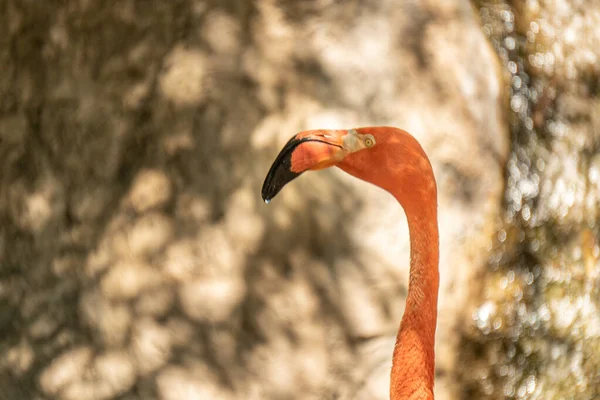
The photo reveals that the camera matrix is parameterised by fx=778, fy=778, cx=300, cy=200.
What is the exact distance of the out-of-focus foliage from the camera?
3367mm

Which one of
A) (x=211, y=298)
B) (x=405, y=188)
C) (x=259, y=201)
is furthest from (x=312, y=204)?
(x=405, y=188)

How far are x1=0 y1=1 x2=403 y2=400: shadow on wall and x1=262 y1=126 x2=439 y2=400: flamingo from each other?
826 mm

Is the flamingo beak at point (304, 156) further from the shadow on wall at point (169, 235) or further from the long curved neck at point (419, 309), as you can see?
the shadow on wall at point (169, 235)

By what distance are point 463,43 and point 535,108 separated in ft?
1.55

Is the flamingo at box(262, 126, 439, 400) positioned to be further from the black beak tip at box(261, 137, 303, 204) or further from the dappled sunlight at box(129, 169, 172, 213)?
the dappled sunlight at box(129, 169, 172, 213)

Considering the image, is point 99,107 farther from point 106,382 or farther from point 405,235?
point 405,235

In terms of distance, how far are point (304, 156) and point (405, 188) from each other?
332 millimetres

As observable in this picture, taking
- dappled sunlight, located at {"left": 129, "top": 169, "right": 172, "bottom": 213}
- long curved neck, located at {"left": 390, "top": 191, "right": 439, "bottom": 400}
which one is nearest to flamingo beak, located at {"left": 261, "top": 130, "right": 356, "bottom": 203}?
long curved neck, located at {"left": 390, "top": 191, "right": 439, "bottom": 400}

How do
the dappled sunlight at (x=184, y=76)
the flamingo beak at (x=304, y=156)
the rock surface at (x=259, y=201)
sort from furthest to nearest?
the dappled sunlight at (x=184, y=76) < the rock surface at (x=259, y=201) < the flamingo beak at (x=304, y=156)

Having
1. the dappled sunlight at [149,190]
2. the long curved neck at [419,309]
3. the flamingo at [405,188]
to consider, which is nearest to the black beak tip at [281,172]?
the flamingo at [405,188]

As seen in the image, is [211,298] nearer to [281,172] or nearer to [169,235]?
[169,235]

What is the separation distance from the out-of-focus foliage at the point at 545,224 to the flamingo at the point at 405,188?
941 mm

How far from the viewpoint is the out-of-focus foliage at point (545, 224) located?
337 cm

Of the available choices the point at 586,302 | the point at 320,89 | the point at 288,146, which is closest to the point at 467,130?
the point at 320,89
